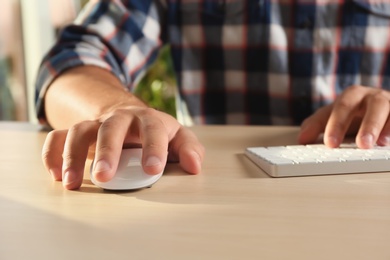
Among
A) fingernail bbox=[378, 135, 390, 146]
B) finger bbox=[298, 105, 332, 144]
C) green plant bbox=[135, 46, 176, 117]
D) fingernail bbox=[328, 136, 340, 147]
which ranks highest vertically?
fingernail bbox=[378, 135, 390, 146]

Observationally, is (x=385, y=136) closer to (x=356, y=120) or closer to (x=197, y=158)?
(x=356, y=120)

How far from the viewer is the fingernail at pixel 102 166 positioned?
519 mm

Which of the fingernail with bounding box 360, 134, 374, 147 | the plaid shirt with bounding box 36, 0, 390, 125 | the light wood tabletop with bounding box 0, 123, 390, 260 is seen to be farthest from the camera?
the plaid shirt with bounding box 36, 0, 390, 125

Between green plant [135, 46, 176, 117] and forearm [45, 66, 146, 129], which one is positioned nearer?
forearm [45, 66, 146, 129]

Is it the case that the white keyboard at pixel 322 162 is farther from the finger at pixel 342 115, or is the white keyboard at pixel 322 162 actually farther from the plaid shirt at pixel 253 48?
the plaid shirt at pixel 253 48

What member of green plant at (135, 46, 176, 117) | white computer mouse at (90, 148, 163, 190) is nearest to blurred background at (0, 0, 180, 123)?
green plant at (135, 46, 176, 117)

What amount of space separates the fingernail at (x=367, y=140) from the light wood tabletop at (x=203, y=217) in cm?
9

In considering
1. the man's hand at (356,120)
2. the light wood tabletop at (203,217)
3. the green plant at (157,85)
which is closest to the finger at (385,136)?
the man's hand at (356,120)

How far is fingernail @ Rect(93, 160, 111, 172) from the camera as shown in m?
0.52

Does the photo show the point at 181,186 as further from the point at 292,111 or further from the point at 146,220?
the point at 292,111

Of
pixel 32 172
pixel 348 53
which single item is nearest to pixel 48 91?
pixel 32 172

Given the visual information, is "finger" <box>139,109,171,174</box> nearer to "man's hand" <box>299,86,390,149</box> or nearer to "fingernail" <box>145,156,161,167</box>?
"fingernail" <box>145,156,161,167</box>

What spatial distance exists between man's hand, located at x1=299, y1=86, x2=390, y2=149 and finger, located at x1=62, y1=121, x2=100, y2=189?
278 millimetres

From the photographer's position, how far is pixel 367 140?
2.15 ft
